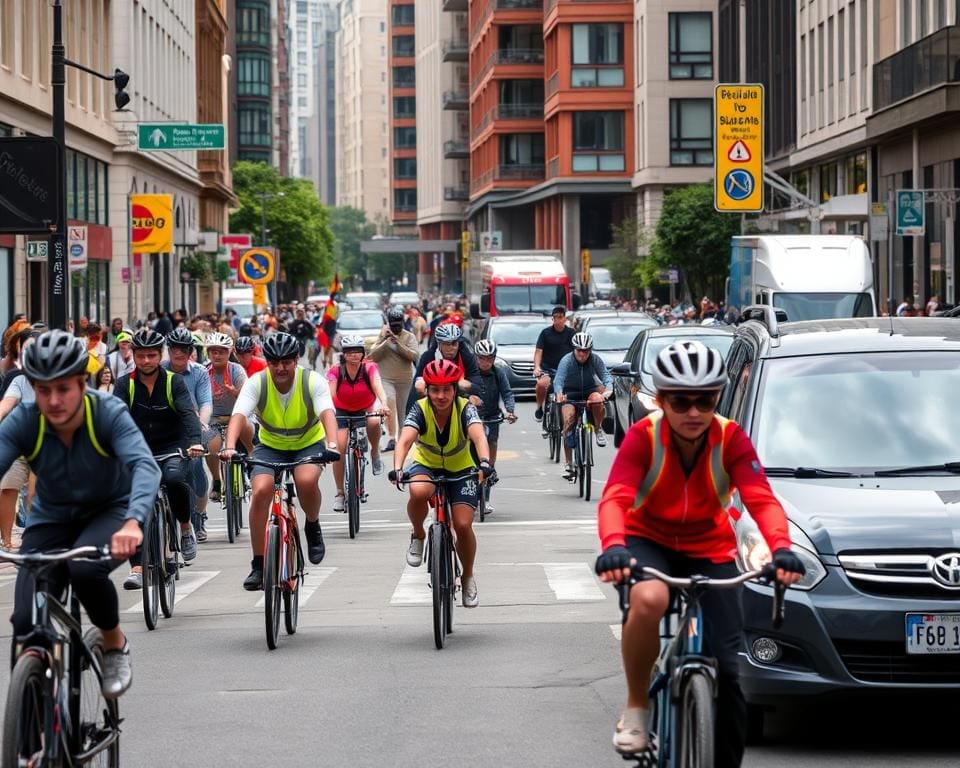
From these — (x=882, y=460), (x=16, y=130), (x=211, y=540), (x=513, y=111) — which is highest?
(x=513, y=111)

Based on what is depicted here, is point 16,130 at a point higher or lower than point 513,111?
lower

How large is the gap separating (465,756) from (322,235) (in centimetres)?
13165

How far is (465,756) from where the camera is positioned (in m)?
7.99

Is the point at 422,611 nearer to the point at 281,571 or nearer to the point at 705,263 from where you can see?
the point at 281,571

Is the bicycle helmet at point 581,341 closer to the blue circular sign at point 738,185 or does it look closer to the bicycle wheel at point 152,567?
the bicycle wheel at point 152,567

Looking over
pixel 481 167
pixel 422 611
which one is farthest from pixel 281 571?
pixel 481 167

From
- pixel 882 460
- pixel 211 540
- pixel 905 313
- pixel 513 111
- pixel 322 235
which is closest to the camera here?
pixel 882 460

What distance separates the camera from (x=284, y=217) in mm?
129375

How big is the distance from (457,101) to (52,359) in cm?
13883

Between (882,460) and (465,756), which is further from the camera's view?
(882,460)

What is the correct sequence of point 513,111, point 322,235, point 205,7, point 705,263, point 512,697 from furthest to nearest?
point 322,235 → point 513,111 → point 205,7 → point 705,263 → point 512,697

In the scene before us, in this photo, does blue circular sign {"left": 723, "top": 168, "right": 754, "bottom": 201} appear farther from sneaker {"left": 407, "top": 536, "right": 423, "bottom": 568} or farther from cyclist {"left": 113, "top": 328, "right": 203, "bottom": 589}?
sneaker {"left": 407, "top": 536, "right": 423, "bottom": 568}

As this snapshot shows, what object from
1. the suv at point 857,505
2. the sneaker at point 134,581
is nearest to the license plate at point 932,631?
the suv at point 857,505

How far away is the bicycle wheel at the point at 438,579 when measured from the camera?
35.4 ft
